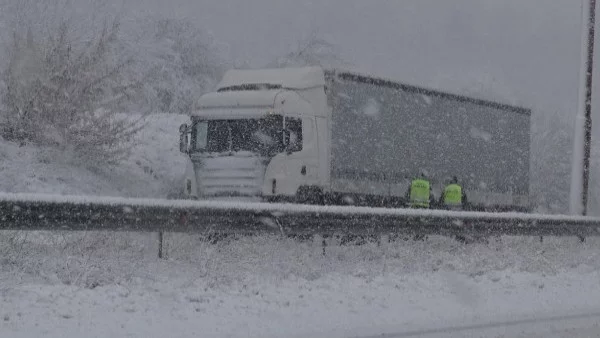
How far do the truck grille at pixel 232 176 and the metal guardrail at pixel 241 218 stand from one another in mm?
4697

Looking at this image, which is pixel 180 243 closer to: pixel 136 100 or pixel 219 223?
pixel 219 223

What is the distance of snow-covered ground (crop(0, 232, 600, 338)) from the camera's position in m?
8.36

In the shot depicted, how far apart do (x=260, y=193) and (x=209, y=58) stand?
127ft

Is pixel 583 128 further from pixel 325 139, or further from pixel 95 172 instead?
pixel 95 172

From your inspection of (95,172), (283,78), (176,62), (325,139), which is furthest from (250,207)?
(176,62)

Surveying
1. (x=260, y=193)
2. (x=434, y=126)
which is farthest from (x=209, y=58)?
(x=260, y=193)

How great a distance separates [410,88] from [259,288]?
464 inches

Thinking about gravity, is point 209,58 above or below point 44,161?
above

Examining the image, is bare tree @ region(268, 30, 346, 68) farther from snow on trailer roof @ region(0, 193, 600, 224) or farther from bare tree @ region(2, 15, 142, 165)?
snow on trailer roof @ region(0, 193, 600, 224)

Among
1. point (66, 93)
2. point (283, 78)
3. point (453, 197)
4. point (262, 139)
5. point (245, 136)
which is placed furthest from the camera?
point (66, 93)

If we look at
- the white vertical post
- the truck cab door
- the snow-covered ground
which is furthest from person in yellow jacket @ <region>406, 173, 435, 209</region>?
the snow-covered ground

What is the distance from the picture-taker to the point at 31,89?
22.7 metres

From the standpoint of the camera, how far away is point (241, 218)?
11.5 meters

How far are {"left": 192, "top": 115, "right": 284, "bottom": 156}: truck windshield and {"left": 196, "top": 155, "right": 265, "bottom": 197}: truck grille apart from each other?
234mm
